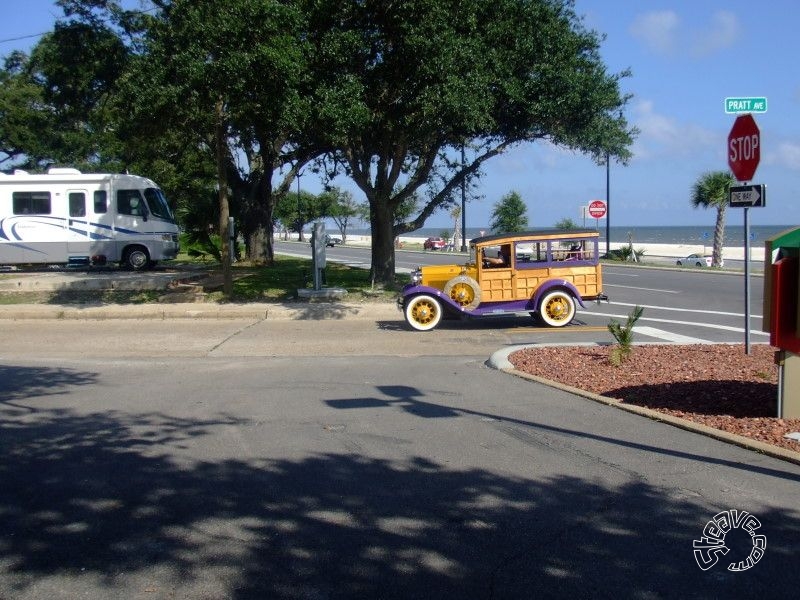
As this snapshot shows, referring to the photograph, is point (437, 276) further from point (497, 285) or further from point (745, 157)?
point (745, 157)

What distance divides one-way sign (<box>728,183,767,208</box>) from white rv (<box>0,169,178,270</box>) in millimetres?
19292

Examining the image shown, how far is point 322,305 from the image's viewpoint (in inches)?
707

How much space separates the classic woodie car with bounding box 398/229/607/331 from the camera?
14.9 m

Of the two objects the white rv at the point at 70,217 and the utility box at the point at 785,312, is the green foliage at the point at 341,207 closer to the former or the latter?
the white rv at the point at 70,217

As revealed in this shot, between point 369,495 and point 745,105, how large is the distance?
6.87 metres

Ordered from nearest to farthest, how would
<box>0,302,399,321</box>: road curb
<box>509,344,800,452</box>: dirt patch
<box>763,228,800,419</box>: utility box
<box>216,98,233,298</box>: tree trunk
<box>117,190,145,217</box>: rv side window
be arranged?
<box>763,228,800,419</box>: utility box → <box>509,344,800,452</box>: dirt patch → <box>0,302,399,321</box>: road curb → <box>216,98,233,298</box>: tree trunk → <box>117,190,145,217</box>: rv side window

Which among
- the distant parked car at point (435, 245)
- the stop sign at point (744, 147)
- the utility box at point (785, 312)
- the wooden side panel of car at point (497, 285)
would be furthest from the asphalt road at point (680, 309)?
the distant parked car at point (435, 245)

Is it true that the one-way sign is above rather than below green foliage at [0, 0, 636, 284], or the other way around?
below

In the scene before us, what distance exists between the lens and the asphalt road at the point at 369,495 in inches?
162

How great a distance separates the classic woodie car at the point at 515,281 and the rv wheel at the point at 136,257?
12.8m

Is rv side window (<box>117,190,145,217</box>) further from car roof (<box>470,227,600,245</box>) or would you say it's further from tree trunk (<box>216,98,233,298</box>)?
car roof (<box>470,227,600,245</box>)

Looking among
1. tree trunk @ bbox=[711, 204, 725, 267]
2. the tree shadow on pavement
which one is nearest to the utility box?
Answer: the tree shadow on pavement

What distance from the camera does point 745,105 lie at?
933cm

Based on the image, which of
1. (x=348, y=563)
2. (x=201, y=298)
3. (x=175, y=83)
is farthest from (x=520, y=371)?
(x=201, y=298)
